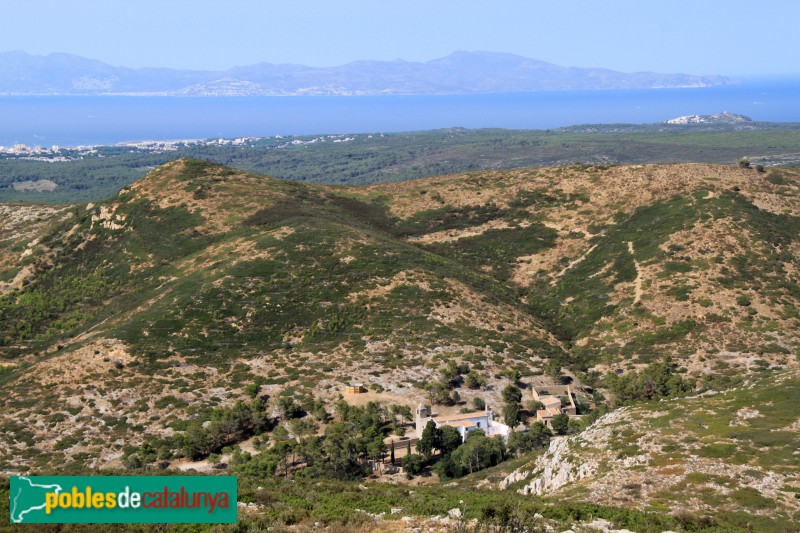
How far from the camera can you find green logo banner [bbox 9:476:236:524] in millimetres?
17984

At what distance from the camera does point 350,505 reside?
77.7ft

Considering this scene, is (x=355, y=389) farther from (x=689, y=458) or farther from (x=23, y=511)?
(x=23, y=511)

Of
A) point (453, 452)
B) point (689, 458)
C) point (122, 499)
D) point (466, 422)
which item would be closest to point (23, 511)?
point (122, 499)

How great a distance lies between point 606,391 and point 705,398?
15.4 meters

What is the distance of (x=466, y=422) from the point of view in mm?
45938

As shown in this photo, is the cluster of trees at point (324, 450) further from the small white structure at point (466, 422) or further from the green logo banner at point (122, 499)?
the green logo banner at point (122, 499)

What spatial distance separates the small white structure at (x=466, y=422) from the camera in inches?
1795

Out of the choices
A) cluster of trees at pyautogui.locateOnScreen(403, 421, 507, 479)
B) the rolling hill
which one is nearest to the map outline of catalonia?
the rolling hill

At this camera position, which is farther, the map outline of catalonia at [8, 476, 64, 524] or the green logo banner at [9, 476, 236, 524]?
the map outline of catalonia at [8, 476, 64, 524]

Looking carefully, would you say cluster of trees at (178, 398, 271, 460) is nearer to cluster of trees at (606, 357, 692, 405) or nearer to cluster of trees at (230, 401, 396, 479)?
cluster of trees at (230, 401, 396, 479)

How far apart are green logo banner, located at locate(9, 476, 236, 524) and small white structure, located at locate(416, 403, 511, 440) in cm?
2830

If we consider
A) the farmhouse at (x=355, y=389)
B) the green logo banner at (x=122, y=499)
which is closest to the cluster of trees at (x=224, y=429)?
the farmhouse at (x=355, y=389)

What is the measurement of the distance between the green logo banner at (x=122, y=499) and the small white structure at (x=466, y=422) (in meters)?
28.3

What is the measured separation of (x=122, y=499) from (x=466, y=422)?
103ft
